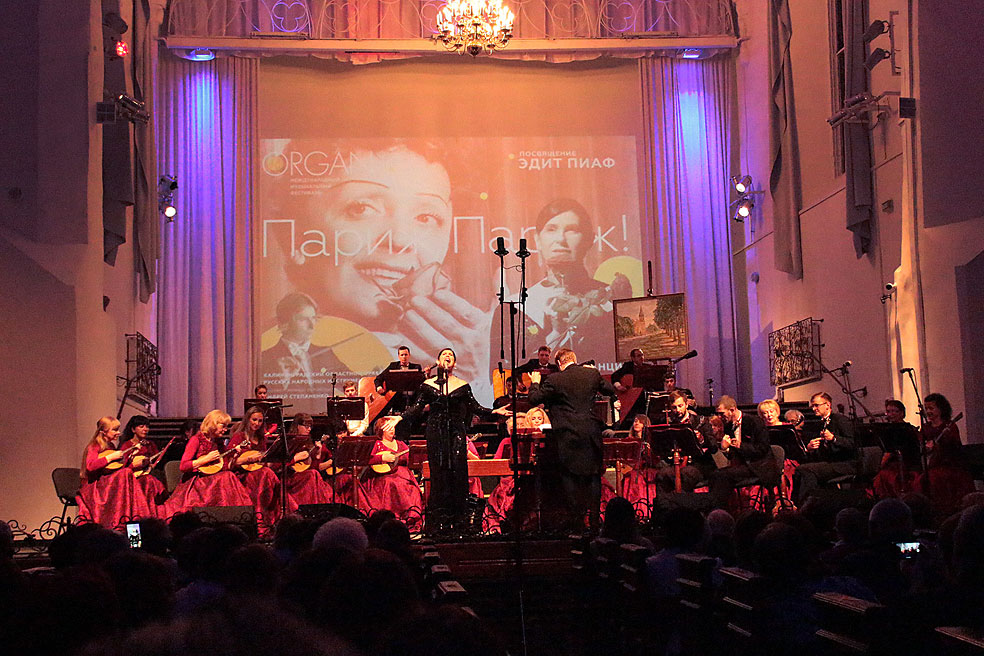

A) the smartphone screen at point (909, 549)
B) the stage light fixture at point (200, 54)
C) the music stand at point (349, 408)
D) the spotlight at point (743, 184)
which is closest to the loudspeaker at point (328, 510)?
the music stand at point (349, 408)

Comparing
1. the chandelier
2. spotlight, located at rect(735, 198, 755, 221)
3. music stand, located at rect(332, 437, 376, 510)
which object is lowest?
music stand, located at rect(332, 437, 376, 510)

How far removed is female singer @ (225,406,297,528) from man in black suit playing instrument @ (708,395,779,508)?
3800 mm

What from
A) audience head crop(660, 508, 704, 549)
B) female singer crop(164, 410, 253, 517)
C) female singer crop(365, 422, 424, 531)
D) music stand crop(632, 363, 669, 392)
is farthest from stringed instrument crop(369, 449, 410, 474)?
audience head crop(660, 508, 704, 549)

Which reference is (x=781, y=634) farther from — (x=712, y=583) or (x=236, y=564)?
(x=236, y=564)

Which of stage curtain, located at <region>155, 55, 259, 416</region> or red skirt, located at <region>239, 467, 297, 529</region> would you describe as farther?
stage curtain, located at <region>155, 55, 259, 416</region>

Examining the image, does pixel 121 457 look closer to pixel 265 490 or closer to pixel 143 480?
pixel 143 480

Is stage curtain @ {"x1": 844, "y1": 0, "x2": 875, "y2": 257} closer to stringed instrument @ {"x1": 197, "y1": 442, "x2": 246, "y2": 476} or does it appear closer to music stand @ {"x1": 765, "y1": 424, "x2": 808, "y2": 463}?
music stand @ {"x1": 765, "y1": 424, "x2": 808, "y2": 463}

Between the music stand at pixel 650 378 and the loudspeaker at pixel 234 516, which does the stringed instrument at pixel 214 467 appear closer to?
the loudspeaker at pixel 234 516

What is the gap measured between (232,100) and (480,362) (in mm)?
5598

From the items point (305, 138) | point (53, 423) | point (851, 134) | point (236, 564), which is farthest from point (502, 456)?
point (305, 138)

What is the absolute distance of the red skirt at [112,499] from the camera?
9125mm

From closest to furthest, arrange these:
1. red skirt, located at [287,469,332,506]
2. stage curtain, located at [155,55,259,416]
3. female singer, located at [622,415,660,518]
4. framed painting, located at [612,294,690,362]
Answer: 1. red skirt, located at [287,469,332,506]
2. female singer, located at [622,415,660,518]
3. framed painting, located at [612,294,690,362]
4. stage curtain, located at [155,55,259,416]

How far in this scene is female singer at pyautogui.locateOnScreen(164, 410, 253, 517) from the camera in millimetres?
9031

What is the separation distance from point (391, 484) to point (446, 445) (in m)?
1.14
